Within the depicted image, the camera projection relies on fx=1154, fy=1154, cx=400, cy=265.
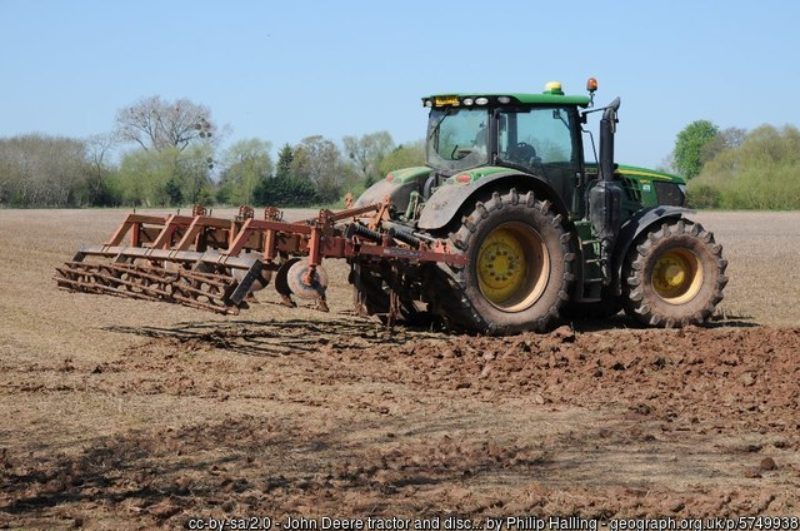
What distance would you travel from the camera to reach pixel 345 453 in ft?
18.6

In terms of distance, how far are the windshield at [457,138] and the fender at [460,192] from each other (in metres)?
0.33

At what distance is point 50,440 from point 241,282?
2.66m

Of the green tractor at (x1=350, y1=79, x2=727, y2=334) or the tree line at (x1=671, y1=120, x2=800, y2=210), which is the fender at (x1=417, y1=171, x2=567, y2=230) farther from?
the tree line at (x1=671, y1=120, x2=800, y2=210)

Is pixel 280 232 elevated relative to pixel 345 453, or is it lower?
elevated

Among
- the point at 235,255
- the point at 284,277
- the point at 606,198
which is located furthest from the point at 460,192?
the point at 235,255

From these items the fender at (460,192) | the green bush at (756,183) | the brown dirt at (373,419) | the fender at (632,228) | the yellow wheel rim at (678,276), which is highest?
the green bush at (756,183)

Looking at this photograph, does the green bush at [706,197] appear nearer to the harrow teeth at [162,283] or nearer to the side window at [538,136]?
the side window at [538,136]

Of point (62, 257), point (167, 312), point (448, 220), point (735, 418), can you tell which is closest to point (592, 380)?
→ point (735, 418)

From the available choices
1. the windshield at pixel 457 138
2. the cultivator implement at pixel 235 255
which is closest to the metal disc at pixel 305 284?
the cultivator implement at pixel 235 255

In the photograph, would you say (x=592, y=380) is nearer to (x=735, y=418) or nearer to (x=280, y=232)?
(x=735, y=418)

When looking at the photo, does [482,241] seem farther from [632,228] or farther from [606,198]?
[632,228]


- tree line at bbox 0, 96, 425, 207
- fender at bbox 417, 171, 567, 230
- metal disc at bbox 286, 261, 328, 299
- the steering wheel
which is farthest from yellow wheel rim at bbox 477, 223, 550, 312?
tree line at bbox 0, 96, 425, 207

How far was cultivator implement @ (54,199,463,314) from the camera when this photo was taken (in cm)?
873

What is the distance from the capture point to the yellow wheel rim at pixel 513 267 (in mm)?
10102
